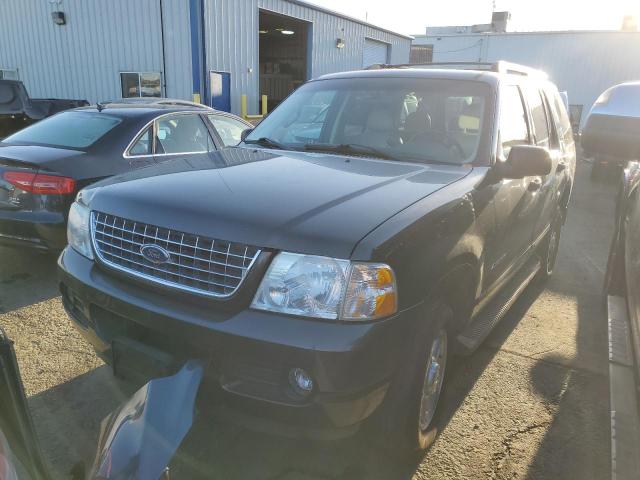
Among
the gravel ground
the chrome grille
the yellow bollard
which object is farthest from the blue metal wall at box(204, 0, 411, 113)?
the chrome grille

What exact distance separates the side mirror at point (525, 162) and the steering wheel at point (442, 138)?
0.89 feet

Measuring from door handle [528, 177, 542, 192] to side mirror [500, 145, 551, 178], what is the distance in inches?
22.8

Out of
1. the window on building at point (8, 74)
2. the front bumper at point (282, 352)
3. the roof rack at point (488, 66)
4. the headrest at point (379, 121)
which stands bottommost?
the front bumper at point (282, 352)

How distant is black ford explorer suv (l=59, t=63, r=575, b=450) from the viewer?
6.08 ft

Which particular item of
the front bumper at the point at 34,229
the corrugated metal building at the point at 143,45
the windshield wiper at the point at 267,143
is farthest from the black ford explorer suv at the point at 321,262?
the corrugated metal building at the point at 143,45

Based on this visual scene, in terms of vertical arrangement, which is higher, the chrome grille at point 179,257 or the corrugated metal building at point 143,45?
the corrugated metal building at point 143,45

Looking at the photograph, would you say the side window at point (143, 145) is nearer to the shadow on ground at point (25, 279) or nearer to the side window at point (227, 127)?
the side window at point (227, 127)

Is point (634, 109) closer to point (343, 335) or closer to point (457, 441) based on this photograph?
point (457, 441)

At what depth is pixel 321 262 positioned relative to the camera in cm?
186

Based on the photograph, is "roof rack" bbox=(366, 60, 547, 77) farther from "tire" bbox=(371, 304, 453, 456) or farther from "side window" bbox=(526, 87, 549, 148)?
"tire" bbox=(371, 304, 453, 456)

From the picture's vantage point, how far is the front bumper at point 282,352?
1.80m

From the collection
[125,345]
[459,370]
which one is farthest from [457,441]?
[125,345]

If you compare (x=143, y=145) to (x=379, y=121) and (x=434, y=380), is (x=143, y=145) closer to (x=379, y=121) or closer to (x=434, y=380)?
(x=379, y=121)

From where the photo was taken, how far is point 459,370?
11.0 ft
